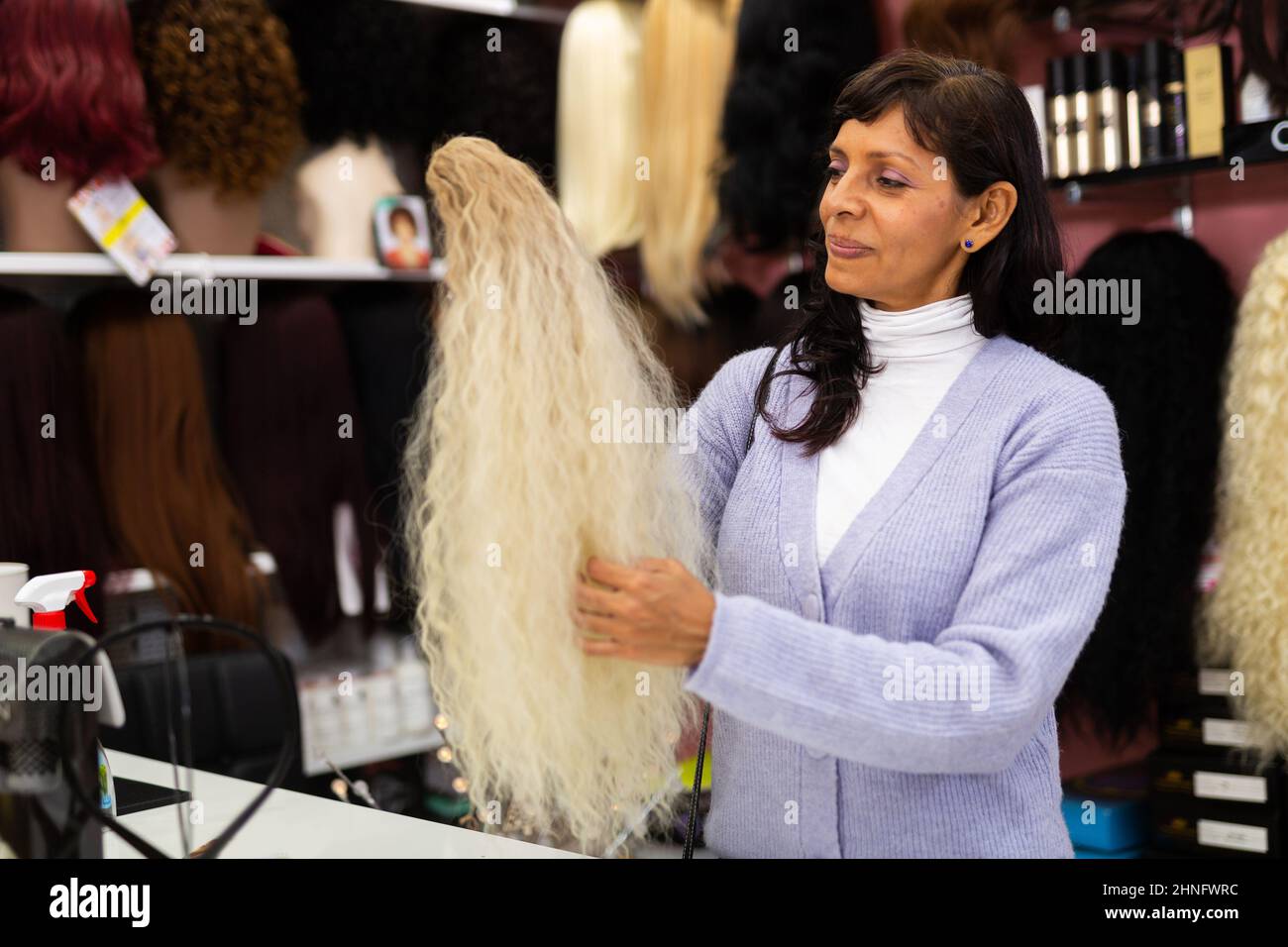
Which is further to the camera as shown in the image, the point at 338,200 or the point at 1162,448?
the point at 338,200

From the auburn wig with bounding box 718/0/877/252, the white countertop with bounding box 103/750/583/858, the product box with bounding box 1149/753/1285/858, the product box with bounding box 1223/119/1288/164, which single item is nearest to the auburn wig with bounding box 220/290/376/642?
the auburn wig with bounding box 718/0/877/252

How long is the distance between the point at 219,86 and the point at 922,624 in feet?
7.14

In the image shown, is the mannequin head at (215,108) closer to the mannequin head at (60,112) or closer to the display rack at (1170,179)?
the mannequin head at (60,112)

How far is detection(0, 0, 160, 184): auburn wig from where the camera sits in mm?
2539

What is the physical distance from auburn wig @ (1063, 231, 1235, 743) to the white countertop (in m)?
1.74

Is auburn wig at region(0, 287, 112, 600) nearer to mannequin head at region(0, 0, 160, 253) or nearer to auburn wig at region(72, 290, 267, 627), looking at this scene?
auburn wig at region(72, 290, 267, 627)

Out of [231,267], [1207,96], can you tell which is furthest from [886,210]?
[231,267]

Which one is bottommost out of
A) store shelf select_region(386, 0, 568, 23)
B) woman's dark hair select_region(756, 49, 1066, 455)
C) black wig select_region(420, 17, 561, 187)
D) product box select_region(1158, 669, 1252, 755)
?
product box select_region(1158, 669, 1252, 755)

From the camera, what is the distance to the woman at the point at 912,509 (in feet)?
3.73

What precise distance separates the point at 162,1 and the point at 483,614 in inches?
86.6

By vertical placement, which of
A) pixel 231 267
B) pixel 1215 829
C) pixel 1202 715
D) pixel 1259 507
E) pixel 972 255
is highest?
pixel 231 267

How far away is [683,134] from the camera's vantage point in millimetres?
3197

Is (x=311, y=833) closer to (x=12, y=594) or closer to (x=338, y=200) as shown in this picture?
(x=12, y=594)

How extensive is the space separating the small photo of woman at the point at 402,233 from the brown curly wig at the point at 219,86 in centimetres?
28
